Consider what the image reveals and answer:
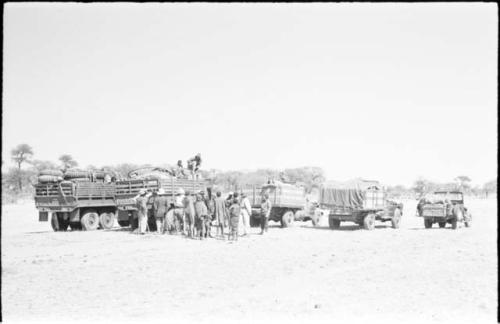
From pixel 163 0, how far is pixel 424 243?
12.5 metres

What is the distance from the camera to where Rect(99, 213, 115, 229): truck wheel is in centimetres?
2042

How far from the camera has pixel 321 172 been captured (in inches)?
3317

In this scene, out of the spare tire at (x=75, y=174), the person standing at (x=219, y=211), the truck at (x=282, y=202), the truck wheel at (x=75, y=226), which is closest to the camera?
the person standing at (x=219, y=211)

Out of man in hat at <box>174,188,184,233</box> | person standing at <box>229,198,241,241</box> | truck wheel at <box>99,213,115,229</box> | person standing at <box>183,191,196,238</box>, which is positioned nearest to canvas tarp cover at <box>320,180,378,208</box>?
person standing at <box>229,198,241,241</box>

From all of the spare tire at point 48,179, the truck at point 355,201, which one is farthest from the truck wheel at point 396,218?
the spare tire at point 48,179

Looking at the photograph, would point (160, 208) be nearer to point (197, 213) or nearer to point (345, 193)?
point (197, 213)

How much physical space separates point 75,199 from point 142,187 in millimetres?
2284

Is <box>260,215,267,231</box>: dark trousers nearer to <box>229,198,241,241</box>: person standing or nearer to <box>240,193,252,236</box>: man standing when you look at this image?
<box>240,193,252,236</box>: man standing

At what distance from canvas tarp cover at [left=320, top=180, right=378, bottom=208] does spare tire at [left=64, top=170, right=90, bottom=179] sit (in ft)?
28.6

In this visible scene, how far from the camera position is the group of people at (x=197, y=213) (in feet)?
54.9

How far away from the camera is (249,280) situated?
999 cm

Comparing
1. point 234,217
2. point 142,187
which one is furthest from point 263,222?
point 142,187

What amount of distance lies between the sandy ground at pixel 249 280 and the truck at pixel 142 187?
2.80 meters

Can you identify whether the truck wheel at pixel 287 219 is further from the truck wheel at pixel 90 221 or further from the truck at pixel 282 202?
the truck wheel at pixel 90 221
